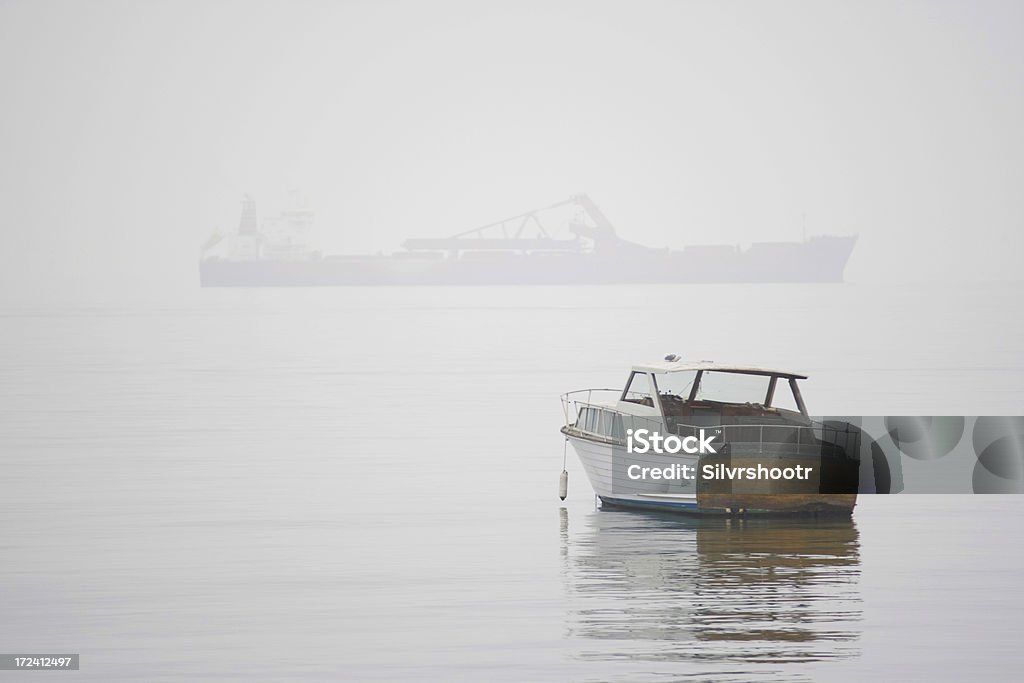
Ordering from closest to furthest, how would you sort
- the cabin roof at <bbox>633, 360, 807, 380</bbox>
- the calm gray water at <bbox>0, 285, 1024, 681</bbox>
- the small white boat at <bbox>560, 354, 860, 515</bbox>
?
1. the calm gray water at <bbox>0, 285, 1024, 681</bbox>
2. the small white boat at <bbox>560, 354, 860, 515</bbox>
3. the cabin roof at <bbox>633, 360, 807, 380</bbox>

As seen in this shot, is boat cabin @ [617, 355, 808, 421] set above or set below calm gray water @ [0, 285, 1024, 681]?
above

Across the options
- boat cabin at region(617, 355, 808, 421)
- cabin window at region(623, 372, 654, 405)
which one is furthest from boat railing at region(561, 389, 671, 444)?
cabin window at region(623, 372, 654, 405)

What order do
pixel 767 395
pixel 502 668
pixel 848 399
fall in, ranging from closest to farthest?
1. pixel 502 668
2. pixel 767 395
3. pixel 848 399

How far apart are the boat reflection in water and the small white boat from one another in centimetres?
44

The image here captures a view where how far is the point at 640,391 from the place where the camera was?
3050 centimetres

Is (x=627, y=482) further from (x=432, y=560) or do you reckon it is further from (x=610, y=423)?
(x=432, y=560)

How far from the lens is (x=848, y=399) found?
2130 inches

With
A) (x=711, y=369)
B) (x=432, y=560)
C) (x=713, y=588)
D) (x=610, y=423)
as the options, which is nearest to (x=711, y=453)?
(x=711, y=369)

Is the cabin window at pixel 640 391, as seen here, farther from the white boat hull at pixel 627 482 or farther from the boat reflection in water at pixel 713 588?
the boat reflection in water at pixel 713 588

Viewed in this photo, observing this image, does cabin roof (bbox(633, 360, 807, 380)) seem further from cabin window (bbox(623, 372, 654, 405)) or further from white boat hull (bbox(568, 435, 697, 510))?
white boat hull (bbox(568, 435, 697, 510))

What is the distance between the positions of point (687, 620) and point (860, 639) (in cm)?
218

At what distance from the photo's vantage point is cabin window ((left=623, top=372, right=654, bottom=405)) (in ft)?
96.3

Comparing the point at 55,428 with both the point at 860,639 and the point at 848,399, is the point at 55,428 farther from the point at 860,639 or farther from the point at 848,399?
the point at 860,639

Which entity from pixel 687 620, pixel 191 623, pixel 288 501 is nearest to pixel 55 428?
pixel 288 501
